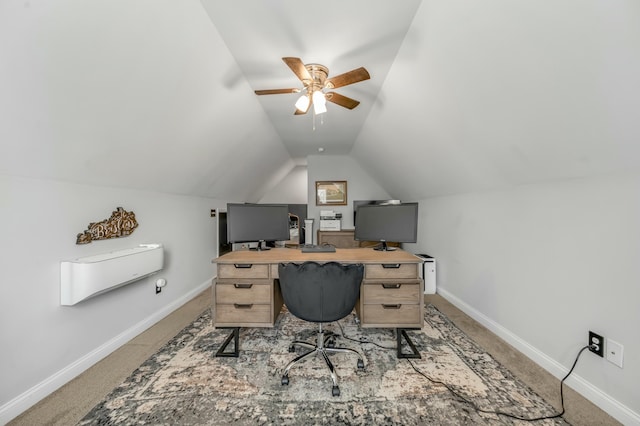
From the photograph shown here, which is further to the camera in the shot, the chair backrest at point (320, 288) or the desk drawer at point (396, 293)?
the desk drawer at point (396, 293)

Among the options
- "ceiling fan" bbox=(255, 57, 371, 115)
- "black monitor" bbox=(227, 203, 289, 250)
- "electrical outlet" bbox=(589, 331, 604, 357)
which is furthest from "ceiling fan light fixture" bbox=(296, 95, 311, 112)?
"electrical outlet" bbox=(589, 331, 604, 357)

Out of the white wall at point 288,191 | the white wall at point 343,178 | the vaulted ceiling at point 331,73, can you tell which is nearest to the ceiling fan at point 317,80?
the vaulted ceiling at point 331,73

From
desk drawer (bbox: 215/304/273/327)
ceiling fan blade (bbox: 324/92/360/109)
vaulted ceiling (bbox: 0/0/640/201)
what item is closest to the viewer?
vaulted ceiling (bbox: 0/0/640/201)

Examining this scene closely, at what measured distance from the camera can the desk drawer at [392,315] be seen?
1.93m

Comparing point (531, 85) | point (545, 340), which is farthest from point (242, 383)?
point (531, 85)

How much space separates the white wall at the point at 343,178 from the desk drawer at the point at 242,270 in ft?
11.1

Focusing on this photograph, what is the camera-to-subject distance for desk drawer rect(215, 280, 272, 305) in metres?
1.92

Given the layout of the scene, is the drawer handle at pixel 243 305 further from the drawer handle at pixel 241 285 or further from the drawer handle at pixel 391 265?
the drawer handle at pixel 391 265

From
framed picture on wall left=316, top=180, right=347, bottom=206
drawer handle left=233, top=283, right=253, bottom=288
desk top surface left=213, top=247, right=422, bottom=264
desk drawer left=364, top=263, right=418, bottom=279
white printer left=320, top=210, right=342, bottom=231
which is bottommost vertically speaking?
drawer handle left=233, top=283, right=253, bottom=288

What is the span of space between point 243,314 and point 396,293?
1233 millimetres

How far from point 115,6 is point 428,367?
9.54ft

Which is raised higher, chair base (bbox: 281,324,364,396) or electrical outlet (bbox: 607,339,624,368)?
electrical outlet (bbox: 607,339,624,368)

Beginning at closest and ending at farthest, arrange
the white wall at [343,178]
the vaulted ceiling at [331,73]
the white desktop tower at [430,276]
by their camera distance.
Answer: the vaulted ceiling at [331,73]
the white desktop tower at [430,276]
the white wall at [343,178]

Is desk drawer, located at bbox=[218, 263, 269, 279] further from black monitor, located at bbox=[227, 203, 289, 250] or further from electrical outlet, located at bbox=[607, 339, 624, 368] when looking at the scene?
electrical outlet, located at bbox=[607, 339, 624, 368]
